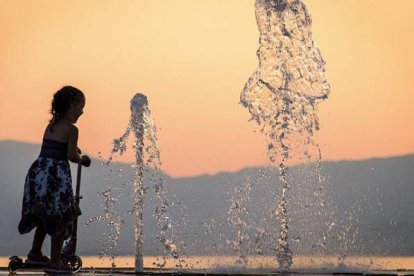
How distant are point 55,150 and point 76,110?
56 cm

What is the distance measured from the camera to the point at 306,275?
1277 cm

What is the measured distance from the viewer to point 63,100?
1230 cm

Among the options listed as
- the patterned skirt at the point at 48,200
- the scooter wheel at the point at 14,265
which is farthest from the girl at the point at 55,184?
the scooter wheel at the point at 14,265

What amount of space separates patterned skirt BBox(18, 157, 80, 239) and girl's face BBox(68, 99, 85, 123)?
0.57m

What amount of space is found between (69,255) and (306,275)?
10.00ft

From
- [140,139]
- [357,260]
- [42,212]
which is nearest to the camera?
[42,212]

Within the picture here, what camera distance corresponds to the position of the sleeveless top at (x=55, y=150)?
483 inches

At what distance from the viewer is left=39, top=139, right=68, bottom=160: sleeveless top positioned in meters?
12.3

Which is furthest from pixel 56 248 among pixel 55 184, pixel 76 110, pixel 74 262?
pixel 76 110

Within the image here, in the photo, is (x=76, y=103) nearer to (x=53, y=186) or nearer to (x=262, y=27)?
(x=53, y=186)

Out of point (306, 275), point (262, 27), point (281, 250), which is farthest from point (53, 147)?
point (262, 27)

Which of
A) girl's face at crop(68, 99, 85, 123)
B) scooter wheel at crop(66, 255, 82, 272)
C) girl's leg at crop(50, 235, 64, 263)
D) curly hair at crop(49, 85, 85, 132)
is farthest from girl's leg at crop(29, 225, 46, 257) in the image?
girl's face at crop(68, 99, 85, 123)

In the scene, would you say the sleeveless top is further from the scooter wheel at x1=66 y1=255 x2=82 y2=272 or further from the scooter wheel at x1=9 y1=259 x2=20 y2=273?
the scooter wheel at x1=66 y1=255 x2=82 y2=272

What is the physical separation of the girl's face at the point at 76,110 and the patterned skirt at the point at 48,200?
0.57 meters
